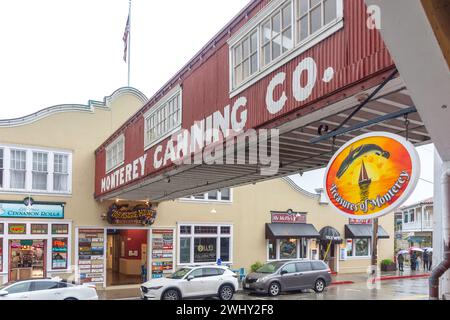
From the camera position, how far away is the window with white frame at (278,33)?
7688 millimetres

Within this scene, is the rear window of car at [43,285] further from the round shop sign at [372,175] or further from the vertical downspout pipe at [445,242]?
the vertical downspout pipe at [445,242]

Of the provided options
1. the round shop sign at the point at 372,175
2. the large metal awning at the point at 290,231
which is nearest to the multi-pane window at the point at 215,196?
the large metal awning at the point at 290,231

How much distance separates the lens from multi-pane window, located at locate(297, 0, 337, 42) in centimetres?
762

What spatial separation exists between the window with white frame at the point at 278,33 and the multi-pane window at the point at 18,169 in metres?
15.0

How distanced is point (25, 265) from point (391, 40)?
21.2 metres

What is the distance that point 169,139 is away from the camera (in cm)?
1413

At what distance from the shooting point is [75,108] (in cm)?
2372

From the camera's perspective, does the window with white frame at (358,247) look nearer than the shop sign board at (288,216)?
No

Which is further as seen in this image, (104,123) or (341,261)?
(341,261)

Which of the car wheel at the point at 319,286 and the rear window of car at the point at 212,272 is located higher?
the rear window of car at the point at 212,272

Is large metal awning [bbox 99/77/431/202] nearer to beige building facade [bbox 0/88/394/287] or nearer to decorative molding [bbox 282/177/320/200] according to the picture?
beige building facade [bbox 0/88/394/287]

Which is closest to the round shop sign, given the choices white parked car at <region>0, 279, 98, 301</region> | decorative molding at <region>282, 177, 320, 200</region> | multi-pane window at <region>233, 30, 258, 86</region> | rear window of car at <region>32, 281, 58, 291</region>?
multi-pane window at <region>233, 30, 258, 86</region>

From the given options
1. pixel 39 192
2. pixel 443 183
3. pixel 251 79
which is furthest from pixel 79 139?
pixel 443 183

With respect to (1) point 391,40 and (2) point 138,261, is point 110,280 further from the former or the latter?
(1) point 391,40
